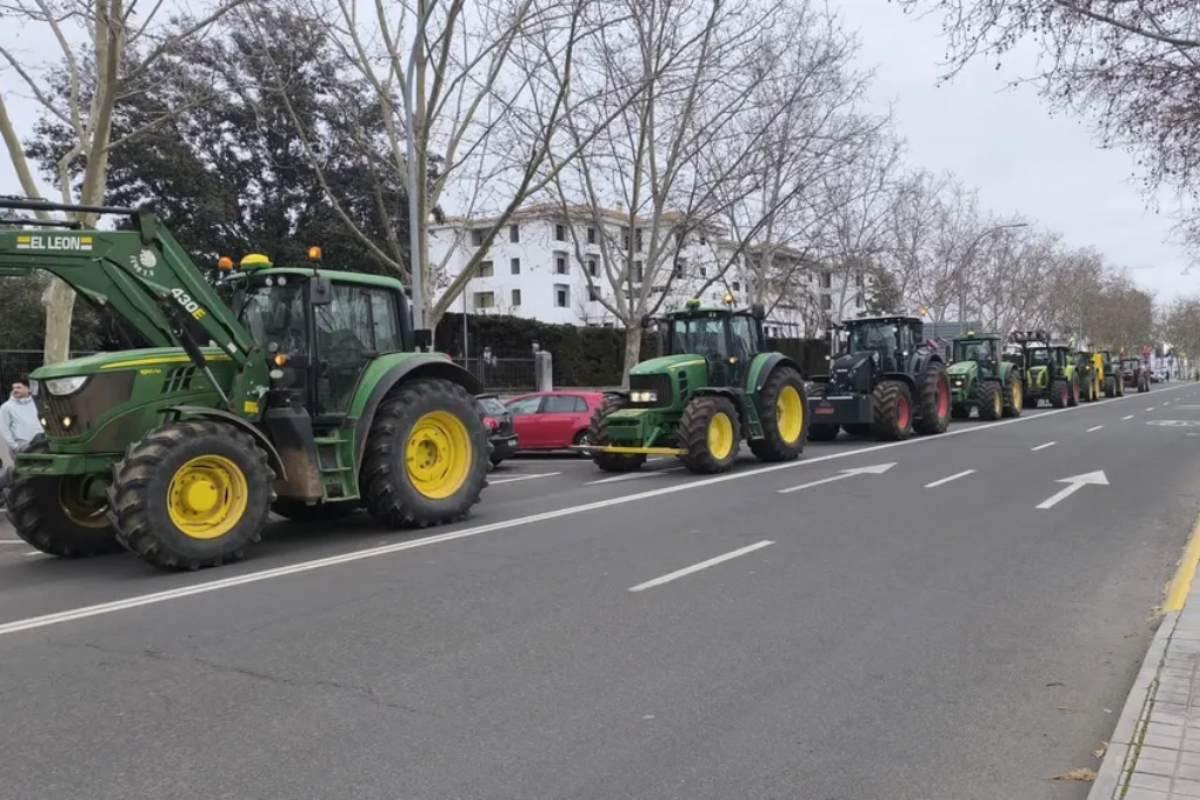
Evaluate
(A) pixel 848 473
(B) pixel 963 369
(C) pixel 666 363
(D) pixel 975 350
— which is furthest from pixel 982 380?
(C) pixel 666 363

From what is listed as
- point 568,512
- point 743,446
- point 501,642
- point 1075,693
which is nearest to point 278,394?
point 568,512

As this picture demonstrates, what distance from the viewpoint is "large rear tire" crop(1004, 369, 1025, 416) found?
95.4 ft

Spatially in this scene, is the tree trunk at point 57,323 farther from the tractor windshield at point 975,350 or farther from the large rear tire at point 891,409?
the tractor windshield at point 975,350

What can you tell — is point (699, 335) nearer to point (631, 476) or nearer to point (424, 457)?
point (631, 476)

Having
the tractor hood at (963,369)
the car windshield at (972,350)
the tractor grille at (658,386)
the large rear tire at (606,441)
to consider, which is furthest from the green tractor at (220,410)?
the car windshield at (972,350)

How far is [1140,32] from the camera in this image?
13109 mm

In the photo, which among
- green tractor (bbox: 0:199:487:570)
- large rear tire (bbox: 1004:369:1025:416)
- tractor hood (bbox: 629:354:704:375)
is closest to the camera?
green tractor (bbox: 0:199:487:570)

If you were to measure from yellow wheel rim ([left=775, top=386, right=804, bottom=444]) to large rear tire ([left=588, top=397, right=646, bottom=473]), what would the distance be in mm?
2739

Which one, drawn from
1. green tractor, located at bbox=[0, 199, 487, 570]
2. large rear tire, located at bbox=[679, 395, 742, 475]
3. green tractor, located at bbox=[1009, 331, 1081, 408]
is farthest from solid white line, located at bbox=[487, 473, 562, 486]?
green tractor, located at bbox=[1009, 331, 1081, 408]

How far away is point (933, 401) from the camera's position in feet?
70.5

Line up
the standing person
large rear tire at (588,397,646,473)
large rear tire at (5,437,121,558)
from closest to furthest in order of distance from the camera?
large rear tire at (5,437,121,558) < the standing person < large rear tire at (588,397,646,473)

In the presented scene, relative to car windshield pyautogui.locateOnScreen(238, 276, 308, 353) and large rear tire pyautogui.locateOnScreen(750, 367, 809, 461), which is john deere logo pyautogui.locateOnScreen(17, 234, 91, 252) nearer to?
car windshield pyautogui.locateOnScreen(238, 276, 308, 353)

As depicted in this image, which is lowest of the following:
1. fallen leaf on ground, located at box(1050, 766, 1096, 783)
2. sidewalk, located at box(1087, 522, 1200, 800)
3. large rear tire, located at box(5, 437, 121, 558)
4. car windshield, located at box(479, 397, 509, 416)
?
fallen leaf on ground, located at box(1050, 766, 1096, 783)

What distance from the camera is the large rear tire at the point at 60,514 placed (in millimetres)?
8656
